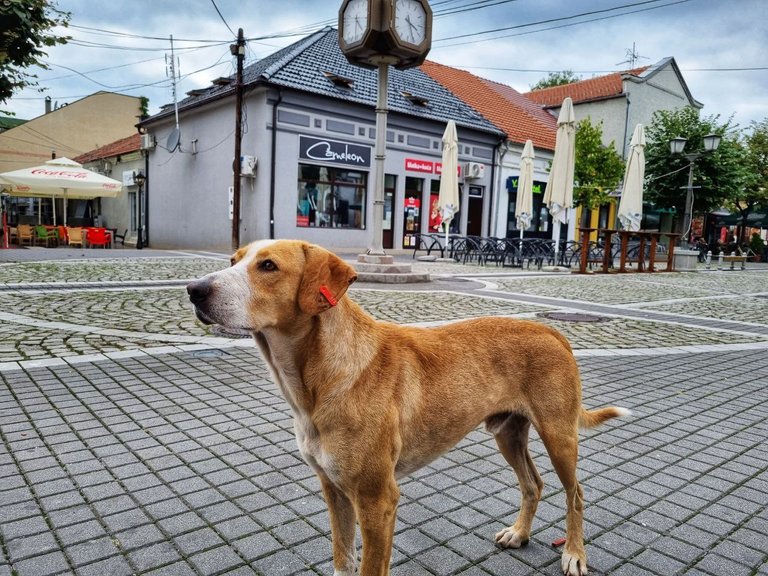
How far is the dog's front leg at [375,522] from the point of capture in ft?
6.22

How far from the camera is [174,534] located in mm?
2551

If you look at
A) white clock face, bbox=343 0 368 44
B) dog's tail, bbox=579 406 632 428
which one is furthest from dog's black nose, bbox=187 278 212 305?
white clock face, bbox=343 0 368 44

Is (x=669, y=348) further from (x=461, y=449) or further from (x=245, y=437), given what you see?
(x=245, y=437)

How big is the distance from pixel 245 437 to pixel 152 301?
6067 mm

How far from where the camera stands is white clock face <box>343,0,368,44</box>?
11820mm

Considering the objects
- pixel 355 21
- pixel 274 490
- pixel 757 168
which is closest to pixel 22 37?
pixel 355 21

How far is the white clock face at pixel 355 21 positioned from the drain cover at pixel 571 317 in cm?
716

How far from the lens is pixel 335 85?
74.5ft

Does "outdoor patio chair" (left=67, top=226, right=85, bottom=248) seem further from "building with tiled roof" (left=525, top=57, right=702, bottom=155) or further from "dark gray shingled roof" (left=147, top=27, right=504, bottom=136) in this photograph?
"building with tiled roof" (left=525, top=57, right=702, bottom=155)

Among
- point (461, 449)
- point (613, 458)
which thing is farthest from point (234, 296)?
point (613, 458)

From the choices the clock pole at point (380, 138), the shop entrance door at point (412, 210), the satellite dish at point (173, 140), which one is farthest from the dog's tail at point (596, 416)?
the satellite dish at point (173, 140)

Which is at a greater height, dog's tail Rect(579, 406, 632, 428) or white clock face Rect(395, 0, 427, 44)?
white clock face Rect(395, 0, 427, 44)

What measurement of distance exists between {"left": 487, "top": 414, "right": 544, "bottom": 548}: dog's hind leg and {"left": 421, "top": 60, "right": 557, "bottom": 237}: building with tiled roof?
26.3m

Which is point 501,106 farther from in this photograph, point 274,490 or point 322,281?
point 322,281
